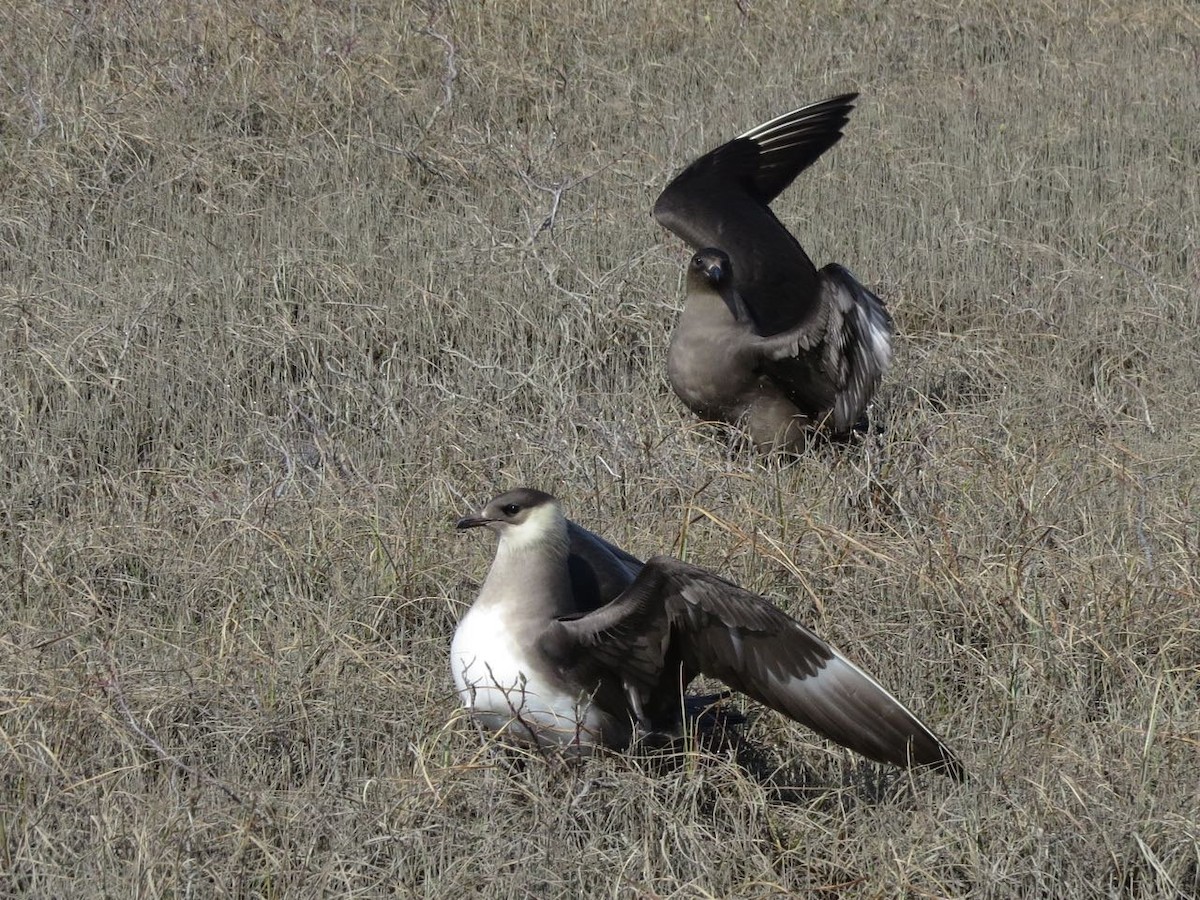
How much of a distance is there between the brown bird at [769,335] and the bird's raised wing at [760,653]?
6.12ft

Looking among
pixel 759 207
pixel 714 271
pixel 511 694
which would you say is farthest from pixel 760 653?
pixel 759 207

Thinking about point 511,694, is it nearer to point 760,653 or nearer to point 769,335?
point 760,653

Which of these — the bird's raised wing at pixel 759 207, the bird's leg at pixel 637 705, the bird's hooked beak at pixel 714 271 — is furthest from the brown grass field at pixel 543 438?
the bird's hooked beak at pixel 714 271

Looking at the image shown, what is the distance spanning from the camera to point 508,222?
5777 mm

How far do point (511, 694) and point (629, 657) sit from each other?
0.75ft

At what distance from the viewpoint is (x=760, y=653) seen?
282cm

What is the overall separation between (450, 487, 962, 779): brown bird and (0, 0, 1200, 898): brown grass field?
107 mm

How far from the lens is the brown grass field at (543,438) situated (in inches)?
107

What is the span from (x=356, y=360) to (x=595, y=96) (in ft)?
8.13

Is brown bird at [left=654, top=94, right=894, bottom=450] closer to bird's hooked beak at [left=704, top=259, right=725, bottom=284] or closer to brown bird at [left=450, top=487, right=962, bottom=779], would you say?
bird's hooked beak at [left=704, top=259, right=725, bottom=284]

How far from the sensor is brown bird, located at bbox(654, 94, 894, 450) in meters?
4.64

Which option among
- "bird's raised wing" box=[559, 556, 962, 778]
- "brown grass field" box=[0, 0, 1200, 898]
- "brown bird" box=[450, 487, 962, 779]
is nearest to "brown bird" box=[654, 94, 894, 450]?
"brown grass field" box=[0, 0, 1200, 898]

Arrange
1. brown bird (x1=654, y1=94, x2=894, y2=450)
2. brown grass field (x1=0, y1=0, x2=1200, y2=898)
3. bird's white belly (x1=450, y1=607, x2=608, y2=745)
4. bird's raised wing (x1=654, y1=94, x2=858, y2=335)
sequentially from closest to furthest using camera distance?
brown grass field (x1=0, y1=0, x2=1200, y2=898)
bird's white belly (x1=450, y1=607, x2=608, y2=745)
brown bird (x1=654, y1=94, x2=894, y2=450)
bird's raised wing (x1=654, y1=94, x2=858, y2=335)

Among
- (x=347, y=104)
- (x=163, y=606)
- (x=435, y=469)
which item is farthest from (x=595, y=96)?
(x=163, y=606)
